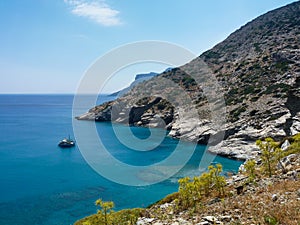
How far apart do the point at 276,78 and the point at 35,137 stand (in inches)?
2470

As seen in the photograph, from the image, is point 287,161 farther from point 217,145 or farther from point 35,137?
point 35,137

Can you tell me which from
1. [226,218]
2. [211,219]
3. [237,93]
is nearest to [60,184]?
[211,219]

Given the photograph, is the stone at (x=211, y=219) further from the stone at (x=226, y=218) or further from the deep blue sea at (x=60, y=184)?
the deep blue sea at (x=60, y=184)

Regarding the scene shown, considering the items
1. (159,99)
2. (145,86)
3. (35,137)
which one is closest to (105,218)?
(35,137)

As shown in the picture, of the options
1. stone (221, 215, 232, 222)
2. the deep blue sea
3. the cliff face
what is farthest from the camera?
the cliff face

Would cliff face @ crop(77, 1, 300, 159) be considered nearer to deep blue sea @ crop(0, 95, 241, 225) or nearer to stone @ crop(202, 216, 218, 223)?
deep blue sea @ crop(0, 95, 241, 225)

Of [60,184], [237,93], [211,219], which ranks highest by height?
[237,93]

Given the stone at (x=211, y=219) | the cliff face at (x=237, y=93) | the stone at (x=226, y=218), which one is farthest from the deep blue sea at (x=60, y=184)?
the stone at (x=226, y=218)

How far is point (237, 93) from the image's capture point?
66.8 metres

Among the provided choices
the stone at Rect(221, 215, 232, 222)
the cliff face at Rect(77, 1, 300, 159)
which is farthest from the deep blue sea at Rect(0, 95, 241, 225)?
the stone at Rect(221, 215, 232, 222)

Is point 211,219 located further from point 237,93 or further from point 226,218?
point 237,93

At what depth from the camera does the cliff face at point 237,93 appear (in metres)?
50.2

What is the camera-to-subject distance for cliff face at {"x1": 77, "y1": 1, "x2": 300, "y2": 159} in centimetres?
5016

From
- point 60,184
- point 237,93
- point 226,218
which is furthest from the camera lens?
point 237,93
